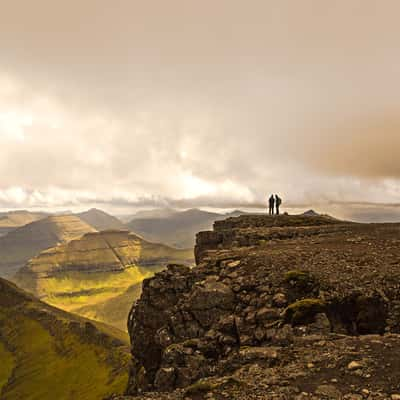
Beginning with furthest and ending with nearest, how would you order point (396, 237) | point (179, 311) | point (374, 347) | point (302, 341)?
point (396, 237), point (179, 311), point (302, 341), point (374, 347)

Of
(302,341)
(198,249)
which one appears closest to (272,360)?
(302,341)

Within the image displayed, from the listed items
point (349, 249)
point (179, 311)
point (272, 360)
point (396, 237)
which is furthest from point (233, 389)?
point (396, 237)

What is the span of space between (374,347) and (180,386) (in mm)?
13312

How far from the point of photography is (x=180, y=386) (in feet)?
77.4

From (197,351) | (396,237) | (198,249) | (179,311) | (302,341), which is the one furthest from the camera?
(198,249)

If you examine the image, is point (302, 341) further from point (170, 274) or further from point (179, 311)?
point (170, 274)

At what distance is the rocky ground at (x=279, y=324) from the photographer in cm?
1794

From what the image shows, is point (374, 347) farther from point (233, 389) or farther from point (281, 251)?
point (281, 251)

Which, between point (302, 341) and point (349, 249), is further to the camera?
point (349, 249)

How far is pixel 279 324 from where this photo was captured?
25812mm

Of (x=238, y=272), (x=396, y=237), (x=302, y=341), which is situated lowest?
(x=302, y=341)

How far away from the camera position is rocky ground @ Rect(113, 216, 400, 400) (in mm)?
17938

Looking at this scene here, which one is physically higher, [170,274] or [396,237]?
[396,237]

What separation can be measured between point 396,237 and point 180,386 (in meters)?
32.4
